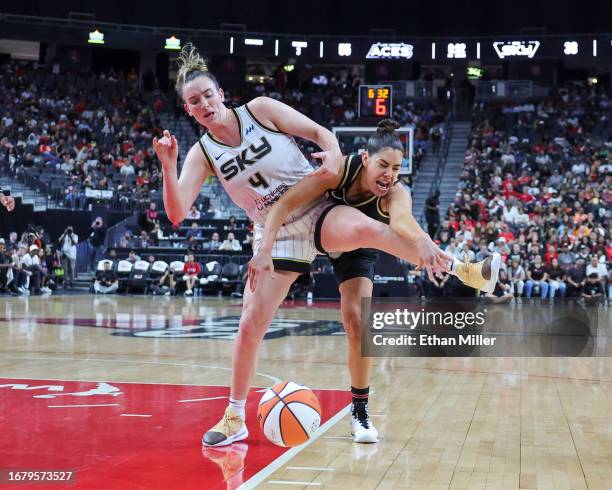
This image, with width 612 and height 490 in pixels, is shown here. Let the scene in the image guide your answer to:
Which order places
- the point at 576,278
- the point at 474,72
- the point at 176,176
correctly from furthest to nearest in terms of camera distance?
the point at 474,72, the point at 576,278, the point at 176,176

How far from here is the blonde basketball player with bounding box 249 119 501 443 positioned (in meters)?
4.88

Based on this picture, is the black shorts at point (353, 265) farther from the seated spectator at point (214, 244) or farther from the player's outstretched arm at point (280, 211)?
the seated spectator at point (214, 244)

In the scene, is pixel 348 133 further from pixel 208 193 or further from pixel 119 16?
pixel 119 16

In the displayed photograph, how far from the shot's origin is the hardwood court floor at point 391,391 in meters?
A: 4.77

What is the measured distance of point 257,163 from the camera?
5.52m

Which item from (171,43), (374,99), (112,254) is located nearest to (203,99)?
(374,99)

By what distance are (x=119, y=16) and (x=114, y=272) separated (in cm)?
1821

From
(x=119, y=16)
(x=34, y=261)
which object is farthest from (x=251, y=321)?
(x=119, y=16)

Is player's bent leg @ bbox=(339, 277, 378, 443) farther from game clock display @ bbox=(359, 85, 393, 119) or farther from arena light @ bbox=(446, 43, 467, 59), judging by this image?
arena light @ bbox=(446, 43, 467, 59)

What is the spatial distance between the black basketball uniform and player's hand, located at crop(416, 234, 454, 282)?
0.91 metres

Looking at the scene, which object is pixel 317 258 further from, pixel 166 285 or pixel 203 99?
pixel 203 99

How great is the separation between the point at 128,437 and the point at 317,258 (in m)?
17.8

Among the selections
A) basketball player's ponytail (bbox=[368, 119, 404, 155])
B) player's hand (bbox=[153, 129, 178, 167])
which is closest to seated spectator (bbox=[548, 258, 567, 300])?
basketball player's ponytail (bbox=[368, 119, 404, 155])

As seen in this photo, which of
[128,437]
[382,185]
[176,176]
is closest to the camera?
[176,176]
